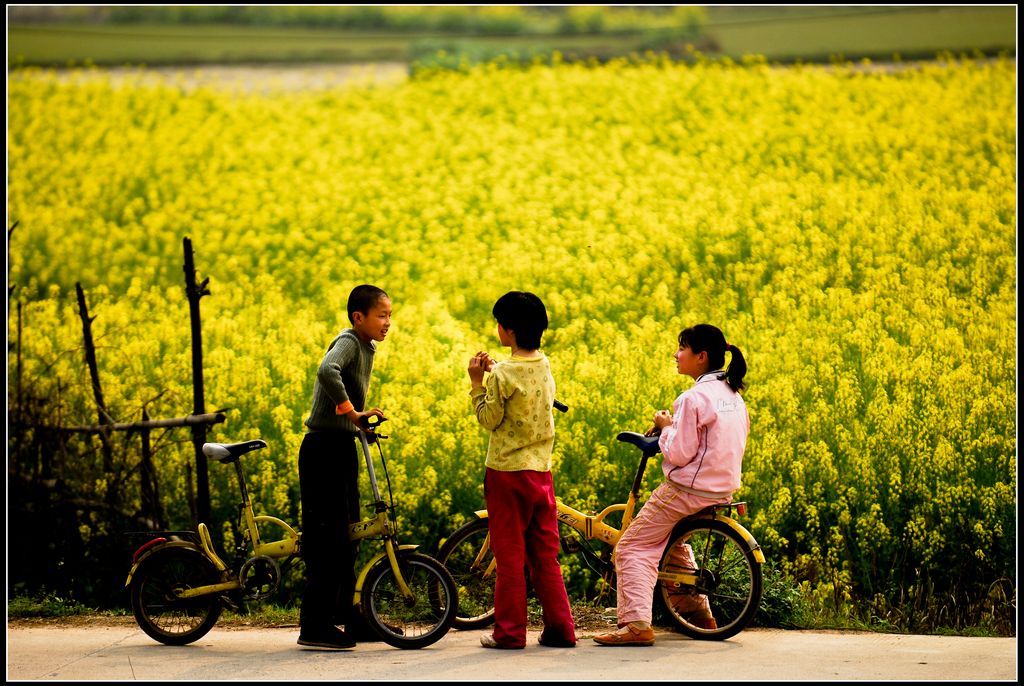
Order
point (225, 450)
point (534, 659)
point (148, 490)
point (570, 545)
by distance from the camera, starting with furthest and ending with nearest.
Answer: point (148, 490), point (570, 545), point (225, 450), point (534, 659)

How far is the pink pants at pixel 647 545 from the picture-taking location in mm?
5555

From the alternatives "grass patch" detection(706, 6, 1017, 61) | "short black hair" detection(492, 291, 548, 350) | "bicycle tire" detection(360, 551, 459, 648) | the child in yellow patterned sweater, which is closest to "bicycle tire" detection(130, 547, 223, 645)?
"bicycle tire" detection(360, 551, 459, 648)

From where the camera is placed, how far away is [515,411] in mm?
5395

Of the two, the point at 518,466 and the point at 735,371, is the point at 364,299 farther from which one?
the point at 735,371

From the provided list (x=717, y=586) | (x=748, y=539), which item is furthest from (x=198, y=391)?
(x=748, y=539)

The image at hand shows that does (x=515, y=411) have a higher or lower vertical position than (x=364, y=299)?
lower

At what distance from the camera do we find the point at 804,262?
9.80 meters

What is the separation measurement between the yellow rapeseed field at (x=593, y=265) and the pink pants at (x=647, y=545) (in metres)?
1.45

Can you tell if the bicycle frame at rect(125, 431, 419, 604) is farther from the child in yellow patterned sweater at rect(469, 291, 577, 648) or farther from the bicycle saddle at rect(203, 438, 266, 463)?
the child in yellow patterned sweater at rect(469, 291, 577, 648)

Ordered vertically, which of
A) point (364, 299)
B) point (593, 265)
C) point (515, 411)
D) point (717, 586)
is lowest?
point (717, 586)

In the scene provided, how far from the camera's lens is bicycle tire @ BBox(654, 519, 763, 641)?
5621 millimetres

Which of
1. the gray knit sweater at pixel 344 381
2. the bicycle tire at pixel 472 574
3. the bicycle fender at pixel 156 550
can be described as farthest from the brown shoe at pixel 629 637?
the bicycle fender at pixel 156 550

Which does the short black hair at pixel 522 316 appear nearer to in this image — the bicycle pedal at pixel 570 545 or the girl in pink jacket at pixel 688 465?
the girl in pink jacket at pixel 688 465

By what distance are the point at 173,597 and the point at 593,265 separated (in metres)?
5.03
